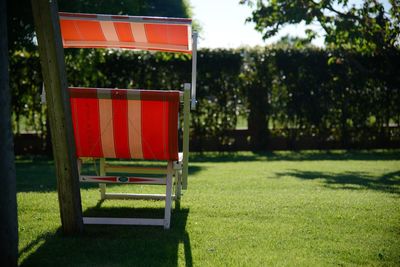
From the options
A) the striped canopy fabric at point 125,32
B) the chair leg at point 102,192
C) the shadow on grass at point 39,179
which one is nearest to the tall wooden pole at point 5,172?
the striped canopy fabric at point 125,32

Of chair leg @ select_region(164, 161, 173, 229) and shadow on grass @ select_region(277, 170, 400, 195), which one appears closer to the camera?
chair leg @ select_region(164, 161, 173, 229)

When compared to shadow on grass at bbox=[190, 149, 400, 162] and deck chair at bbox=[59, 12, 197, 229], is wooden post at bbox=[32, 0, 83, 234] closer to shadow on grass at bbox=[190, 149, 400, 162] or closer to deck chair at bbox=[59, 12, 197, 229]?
deck chair at bbox=[59, 12, 197, 229]

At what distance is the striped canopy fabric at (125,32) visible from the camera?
473cm

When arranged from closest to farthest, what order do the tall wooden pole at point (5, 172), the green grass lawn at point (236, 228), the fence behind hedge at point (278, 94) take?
1. the tall wooden pole at point (5, 172)
2. the green grass lawn at point (236, 228)
3. the fence behind hedge at point (278, 94)

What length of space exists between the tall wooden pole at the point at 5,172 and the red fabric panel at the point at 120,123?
1.26 m

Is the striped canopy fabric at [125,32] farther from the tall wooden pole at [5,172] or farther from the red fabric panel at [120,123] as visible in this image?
the tall wooden pole at [5,172]

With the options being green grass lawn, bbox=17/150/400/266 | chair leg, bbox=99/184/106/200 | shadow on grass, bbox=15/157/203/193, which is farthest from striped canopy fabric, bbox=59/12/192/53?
shadow on grass, bbox=15/157/203/193

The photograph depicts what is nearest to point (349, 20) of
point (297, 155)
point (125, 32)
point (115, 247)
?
point (297, 155)

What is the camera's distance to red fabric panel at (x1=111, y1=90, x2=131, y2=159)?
4172 millimetres

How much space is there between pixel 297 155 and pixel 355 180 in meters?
5.17

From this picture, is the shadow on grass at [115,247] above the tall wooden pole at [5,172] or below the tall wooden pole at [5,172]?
below

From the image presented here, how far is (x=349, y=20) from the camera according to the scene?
10383 millimetres

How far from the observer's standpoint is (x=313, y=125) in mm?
14180

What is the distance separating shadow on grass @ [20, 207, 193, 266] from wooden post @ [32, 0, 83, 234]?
0.23 metres
